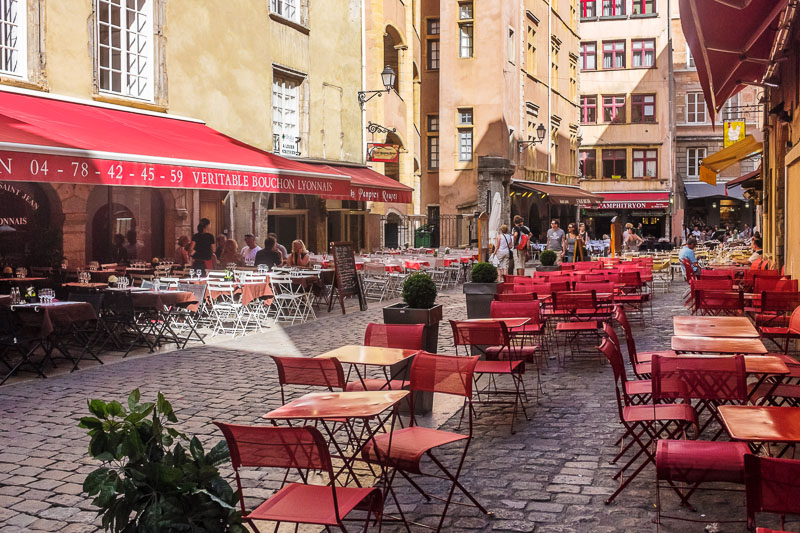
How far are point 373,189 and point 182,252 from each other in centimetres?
423

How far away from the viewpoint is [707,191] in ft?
180

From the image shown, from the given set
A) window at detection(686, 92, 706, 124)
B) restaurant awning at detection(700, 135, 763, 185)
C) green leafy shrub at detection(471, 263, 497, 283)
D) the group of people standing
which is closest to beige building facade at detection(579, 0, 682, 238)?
window at detection(686, 92, 706, 124)

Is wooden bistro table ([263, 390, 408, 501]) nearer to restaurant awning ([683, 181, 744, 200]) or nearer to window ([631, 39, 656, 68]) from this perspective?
restaurant awning ([683, 181, 744, 200])

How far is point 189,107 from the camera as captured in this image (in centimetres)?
1806

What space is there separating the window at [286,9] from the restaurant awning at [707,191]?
1483 inches

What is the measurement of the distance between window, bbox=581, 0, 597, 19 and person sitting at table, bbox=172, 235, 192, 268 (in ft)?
147

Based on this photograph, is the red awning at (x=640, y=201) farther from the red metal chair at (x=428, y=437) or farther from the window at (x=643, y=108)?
the red metal chair at (x=428, y=437)

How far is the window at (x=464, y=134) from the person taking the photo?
36.9m

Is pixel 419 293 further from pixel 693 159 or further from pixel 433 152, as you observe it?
pixel 693 159

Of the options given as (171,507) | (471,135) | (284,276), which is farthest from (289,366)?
(471,135)

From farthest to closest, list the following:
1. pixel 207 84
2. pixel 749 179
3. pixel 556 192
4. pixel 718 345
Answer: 1. pixel 556 192
2. pixel 749 179
3. pixel 207 84
4. pixel 718 345

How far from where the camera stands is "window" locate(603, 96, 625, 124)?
5638 cm

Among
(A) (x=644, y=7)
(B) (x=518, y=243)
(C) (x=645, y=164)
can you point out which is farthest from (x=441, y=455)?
(A) (x=644, y=7)

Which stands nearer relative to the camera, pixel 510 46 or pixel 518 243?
pixel 518 243
